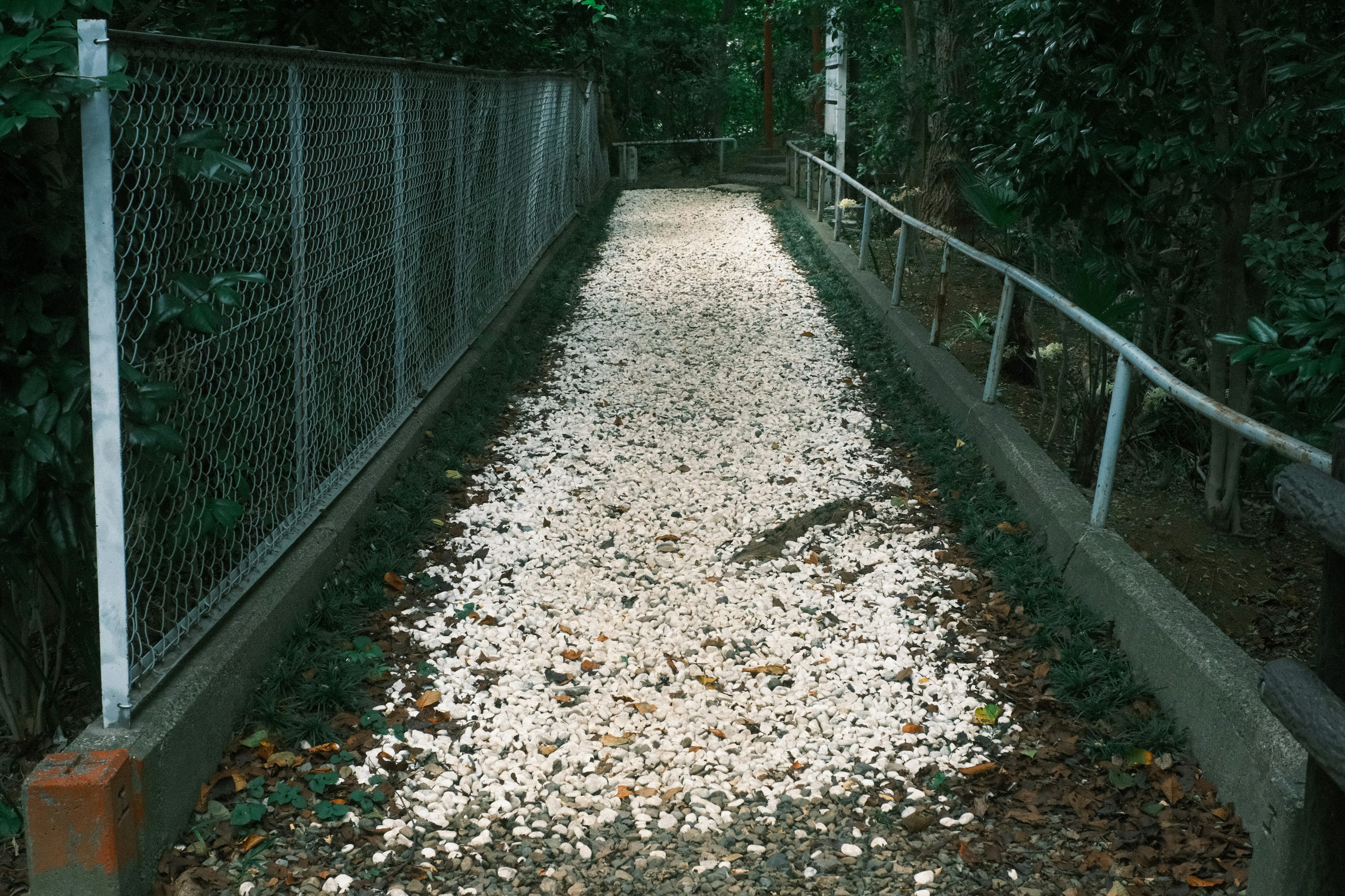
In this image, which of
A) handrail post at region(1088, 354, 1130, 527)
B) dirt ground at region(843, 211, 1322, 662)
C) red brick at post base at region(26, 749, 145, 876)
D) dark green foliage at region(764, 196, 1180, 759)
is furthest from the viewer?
dirt ground at region(843, 211, 1322, 662)

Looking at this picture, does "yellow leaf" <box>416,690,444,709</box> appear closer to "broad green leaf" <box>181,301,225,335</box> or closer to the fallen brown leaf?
"broad green leaf" <box>181,301,225,335</box>

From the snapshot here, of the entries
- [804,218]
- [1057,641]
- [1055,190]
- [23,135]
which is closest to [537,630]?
[1057,641]

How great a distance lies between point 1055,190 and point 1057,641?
2.13m

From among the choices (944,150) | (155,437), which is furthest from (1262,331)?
(944,150)

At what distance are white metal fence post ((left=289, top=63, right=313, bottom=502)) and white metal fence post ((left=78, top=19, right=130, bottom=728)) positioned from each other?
4.53 ft

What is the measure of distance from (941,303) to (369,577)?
423 cm

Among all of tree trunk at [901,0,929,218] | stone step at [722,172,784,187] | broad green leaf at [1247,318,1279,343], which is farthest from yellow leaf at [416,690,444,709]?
stone step at [722,172,784,187]

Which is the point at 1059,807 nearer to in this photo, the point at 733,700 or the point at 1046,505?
the point at 733,700

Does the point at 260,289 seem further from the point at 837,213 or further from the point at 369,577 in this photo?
the point at 837,213

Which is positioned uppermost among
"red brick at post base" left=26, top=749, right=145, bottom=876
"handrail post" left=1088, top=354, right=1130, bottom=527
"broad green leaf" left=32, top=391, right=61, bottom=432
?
"broad green leaf" left=32, top=391, right=61, bottom=432

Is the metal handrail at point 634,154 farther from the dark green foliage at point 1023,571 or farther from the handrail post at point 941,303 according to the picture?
the handrail post at point 941,303

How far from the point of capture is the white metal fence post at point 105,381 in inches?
107

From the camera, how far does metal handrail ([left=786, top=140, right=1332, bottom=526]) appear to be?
3.07 m

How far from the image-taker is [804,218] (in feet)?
48.0
